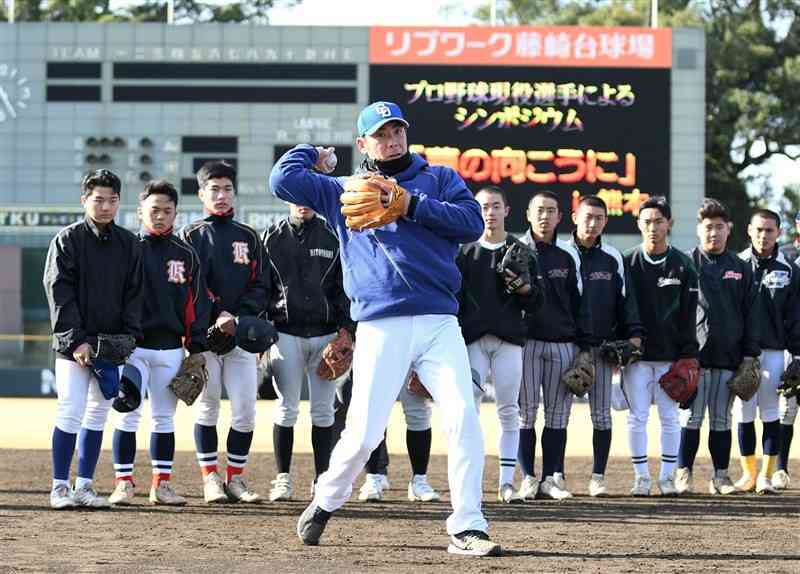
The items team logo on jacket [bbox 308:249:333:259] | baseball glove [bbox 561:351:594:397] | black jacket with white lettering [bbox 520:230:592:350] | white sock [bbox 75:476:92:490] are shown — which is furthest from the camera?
black jacket with white lettering [bbox 520:230:592:350]

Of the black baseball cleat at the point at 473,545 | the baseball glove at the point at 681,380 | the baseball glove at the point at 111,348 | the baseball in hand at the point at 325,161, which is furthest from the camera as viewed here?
the baseball glove at the point at 681,380

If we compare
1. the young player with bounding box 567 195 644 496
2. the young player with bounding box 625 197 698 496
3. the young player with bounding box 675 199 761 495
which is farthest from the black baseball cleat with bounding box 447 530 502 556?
the young player with bounding box 675 199 761 495

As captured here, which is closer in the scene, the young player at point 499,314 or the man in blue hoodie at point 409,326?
the man in blue hoodie at point 409,326

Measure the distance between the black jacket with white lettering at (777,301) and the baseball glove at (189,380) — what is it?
382 centimetres

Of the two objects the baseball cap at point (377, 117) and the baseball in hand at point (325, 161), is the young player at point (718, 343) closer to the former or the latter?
the baseball in hand at point (325, 161)

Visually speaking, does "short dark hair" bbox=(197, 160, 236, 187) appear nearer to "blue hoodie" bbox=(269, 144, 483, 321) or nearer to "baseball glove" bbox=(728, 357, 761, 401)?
"blue hoodie" bbox=(269, 144, 483, 321)

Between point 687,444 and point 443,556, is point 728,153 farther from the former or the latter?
point 443,556

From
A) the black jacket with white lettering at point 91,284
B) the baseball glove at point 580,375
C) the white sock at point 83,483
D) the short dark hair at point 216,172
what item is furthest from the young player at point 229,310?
the baseball glove at point 580,375

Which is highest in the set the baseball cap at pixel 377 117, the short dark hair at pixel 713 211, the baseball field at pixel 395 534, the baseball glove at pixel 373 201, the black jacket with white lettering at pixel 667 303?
the baseball cap at pixel 377 117

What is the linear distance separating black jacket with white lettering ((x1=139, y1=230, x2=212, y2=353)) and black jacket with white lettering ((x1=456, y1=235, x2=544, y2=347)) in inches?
60.0

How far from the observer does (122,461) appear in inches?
343

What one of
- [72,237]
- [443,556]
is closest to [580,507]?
[443,556]

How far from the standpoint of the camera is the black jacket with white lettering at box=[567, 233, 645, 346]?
9789 mm

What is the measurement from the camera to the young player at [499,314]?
356 inches
